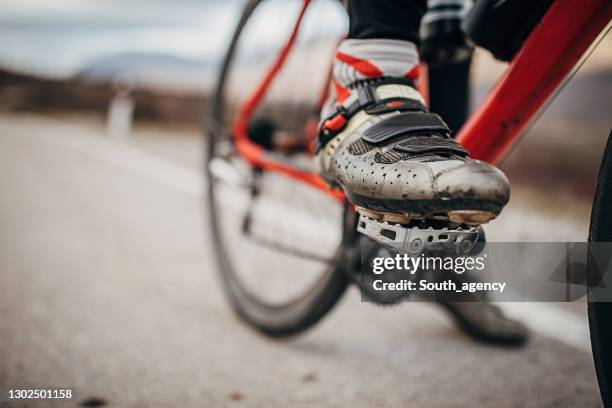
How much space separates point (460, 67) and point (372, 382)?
95 centimetres

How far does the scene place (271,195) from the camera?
7.43 ft

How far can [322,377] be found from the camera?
146cm

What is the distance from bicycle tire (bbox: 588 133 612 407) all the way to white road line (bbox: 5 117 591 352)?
2.77ft

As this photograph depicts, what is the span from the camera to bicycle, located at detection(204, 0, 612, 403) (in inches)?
37.2

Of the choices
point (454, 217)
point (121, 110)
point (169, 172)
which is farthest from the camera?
point (121, 110)

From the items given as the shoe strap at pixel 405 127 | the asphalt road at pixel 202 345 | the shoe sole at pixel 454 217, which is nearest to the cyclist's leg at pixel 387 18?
the shoe strap at pixel 405 127

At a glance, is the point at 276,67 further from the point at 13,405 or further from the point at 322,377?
the point at 13,405

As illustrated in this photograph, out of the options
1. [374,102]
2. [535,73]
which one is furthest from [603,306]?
[374,102]

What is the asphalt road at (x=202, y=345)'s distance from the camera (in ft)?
4.46

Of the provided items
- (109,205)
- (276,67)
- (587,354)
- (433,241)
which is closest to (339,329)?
(587,354)

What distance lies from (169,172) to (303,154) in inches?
131

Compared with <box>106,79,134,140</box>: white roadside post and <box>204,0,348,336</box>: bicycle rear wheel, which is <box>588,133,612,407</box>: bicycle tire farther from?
<box>106,79,134,140</box>: white roadside post

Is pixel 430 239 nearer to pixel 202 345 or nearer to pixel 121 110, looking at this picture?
pixel 202 345

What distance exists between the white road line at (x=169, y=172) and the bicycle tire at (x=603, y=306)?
844 millimetres
